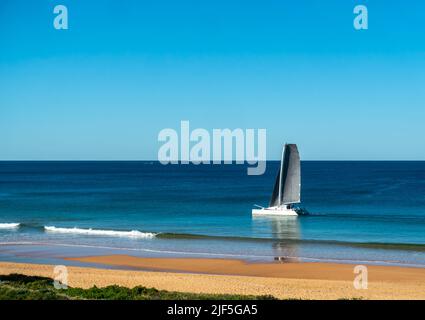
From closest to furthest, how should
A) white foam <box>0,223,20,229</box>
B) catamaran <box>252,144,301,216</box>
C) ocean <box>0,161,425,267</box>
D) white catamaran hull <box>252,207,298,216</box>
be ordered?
ocean <box>0,161,425,267</box>
white foam <box>0,223,20,229</box>
white catamaran hull <box>252,207,298,216</box>
catamaran <box>252,144,301,216</box>

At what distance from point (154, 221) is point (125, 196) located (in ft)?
132

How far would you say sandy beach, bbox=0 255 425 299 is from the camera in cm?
3083

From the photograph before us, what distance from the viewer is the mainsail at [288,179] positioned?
245 ft

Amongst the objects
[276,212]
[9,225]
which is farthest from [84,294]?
[276,212]

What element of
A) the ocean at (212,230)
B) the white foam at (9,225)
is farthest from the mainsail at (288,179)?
the white foam at (9,225)

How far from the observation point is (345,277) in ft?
118

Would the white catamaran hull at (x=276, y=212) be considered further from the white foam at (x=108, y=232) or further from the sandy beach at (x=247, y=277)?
the sandy beach at (x=247, y=277)

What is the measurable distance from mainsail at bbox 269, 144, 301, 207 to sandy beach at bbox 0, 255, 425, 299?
1318 inches

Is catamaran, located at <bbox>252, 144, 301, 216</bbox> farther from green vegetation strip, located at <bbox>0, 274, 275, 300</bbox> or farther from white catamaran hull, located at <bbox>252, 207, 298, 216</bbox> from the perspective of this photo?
green vegetation strip, located at <bbox>0, 274, 275, 300</bbox>

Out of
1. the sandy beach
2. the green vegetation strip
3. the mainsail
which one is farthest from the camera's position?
the mainsail

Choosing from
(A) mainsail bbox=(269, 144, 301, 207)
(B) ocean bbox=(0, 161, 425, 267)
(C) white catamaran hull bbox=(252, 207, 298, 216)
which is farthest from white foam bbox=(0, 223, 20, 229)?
(A) mainsail bbox=(269, 144, 301, 207)

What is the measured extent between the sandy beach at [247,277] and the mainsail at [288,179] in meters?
33.5

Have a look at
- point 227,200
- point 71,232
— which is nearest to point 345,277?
point 71,232
